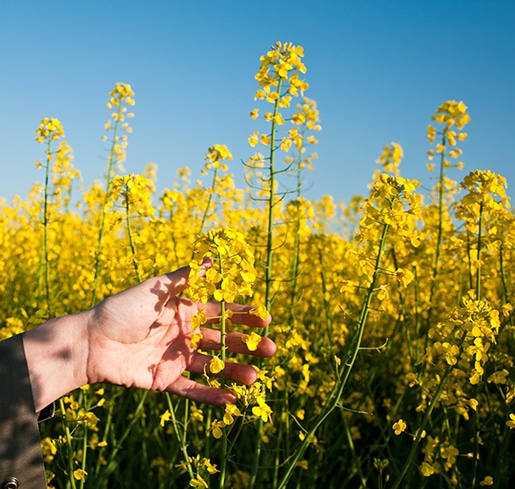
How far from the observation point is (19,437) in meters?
1.85

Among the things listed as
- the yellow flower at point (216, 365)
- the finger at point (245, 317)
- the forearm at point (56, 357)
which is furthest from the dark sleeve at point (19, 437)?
the finger at point (245, 317)

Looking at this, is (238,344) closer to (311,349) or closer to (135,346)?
(135,346)

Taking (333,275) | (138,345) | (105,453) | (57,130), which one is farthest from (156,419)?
(57,130)

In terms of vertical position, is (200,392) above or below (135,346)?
below

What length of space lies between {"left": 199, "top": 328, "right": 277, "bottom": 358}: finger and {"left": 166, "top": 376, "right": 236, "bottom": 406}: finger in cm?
16

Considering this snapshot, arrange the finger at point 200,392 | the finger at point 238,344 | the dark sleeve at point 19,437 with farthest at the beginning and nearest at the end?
the finger at point 238,344 < the finger at point 200,392 < the dark sleeve at point 19,437

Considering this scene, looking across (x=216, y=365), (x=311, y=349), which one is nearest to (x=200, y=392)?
(x=216, y=365)

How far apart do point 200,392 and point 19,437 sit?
2.27 feet

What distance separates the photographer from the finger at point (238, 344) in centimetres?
227

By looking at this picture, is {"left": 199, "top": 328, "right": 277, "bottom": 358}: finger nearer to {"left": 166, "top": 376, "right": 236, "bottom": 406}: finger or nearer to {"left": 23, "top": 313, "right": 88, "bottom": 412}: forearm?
{"left": 166, "top": 376, "right": 236, "bottom": 406}: finger

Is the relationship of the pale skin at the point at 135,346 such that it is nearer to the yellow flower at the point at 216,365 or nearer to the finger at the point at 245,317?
the finger at the point at 245,317

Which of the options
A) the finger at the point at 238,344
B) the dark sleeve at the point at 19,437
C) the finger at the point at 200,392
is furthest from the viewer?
the finger at the point at 238,344

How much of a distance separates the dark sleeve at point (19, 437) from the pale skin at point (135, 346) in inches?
9.1

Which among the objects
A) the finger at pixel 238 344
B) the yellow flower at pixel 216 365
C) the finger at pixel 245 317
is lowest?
the finger at pixel 238 344
